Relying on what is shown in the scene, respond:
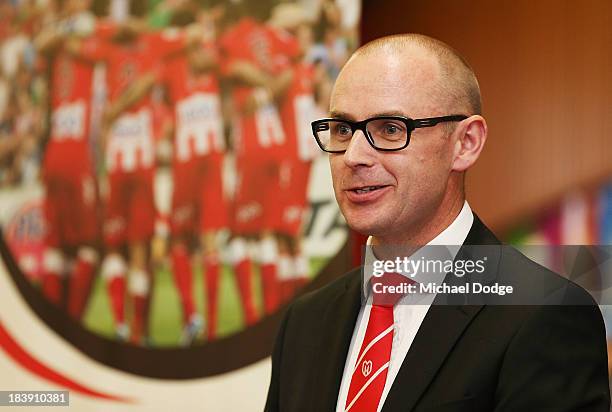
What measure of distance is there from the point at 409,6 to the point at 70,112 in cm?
99

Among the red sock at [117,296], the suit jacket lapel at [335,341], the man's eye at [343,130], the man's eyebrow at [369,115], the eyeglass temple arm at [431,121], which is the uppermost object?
the man's eyebrow at [369,115]

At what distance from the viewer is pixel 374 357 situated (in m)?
1.25

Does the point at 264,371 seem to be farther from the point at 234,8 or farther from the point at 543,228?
the point at 234,8

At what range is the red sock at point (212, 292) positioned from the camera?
2178mm

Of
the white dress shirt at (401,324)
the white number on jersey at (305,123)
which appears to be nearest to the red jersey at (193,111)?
the white number on jersey at (305,123)

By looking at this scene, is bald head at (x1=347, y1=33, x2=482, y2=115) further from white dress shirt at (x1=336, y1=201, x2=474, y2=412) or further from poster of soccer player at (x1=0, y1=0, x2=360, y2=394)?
poster of soccer player at (x1=0, y1=0, x2=360, y2=394)

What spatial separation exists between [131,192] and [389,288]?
110cm

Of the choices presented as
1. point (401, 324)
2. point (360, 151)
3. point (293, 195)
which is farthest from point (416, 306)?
point (293, 195)

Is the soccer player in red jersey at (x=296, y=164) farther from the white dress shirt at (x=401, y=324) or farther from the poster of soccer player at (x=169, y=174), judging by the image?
the white dress shirt at (x=401, y=324)

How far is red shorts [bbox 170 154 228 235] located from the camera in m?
2.17

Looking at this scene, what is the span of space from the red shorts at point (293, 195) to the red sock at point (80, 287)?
537 mm

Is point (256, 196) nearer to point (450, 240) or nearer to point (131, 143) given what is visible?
point (131, 143)

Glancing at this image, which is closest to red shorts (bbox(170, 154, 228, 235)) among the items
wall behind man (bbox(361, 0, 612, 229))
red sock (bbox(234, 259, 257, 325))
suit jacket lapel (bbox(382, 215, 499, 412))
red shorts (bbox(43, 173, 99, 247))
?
red sock (bbox(234, 259, 257, 325))

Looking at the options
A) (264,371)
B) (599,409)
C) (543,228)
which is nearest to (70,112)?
(264,371)
